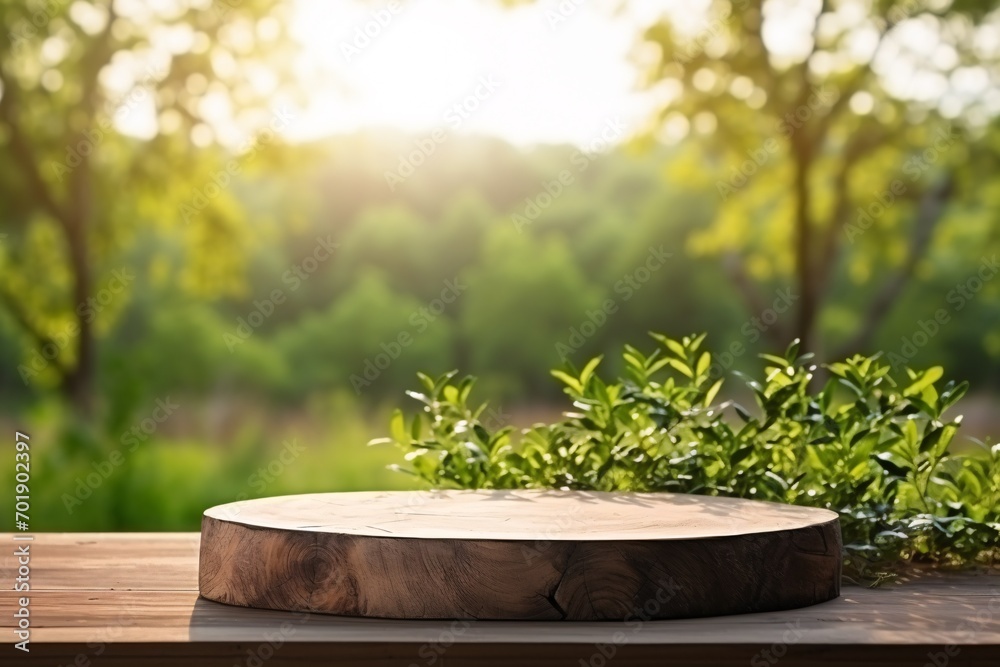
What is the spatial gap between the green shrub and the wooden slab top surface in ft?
0.79

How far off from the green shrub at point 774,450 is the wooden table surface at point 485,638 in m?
0.53

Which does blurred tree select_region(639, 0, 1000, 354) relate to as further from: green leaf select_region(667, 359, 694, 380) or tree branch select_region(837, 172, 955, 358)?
green leaf select_region(667, 359, 694, 380)

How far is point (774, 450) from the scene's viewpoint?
288 centimetres

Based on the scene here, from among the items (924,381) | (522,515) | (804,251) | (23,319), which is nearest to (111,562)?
(522,515)

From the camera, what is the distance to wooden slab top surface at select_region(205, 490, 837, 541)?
199cm

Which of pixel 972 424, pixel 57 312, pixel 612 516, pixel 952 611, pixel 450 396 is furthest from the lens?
pixel 972 424

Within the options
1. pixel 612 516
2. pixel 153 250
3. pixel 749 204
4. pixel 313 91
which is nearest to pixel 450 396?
pixel 612 516

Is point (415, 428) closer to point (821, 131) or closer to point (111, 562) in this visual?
point (111, 562)

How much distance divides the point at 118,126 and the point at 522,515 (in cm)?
863

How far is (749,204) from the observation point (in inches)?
422

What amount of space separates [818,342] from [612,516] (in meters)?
8.30

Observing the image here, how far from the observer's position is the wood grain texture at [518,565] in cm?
187

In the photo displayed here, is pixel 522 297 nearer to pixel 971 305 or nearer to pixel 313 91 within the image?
pixel 971 305

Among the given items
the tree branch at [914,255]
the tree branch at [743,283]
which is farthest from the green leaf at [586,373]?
the tree branch at [914,255]
